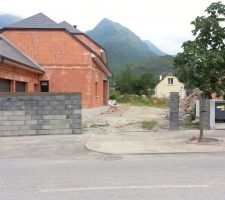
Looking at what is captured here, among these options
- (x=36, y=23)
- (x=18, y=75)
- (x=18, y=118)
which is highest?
(x=36, y=23)

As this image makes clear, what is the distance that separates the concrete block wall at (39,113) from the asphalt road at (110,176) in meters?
4.31

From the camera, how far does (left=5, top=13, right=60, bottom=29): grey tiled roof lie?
103 feet

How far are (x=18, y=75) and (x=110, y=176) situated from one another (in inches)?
696

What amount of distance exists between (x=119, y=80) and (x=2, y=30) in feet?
186

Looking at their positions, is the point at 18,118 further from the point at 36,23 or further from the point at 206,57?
the point at 36,23

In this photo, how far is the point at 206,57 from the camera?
45.9 ft

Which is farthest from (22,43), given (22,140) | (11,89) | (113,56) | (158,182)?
(113,56)

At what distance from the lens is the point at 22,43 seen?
31047mm

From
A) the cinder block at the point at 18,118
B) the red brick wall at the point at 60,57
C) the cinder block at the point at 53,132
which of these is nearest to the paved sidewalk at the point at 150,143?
the cinder block at the point at 53,132

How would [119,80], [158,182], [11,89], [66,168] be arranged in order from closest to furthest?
1. [158,182]
2. [66,168]
3. [11,89]
4. [119,80]

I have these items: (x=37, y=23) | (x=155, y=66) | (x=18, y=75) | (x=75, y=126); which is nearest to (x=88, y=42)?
(x=37, y=23)

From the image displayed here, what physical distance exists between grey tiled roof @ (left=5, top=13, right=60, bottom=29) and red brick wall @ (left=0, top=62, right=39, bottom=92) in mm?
3777

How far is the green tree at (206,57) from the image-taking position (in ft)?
46.2

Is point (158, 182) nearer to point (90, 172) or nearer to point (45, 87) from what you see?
point (90, 172)
